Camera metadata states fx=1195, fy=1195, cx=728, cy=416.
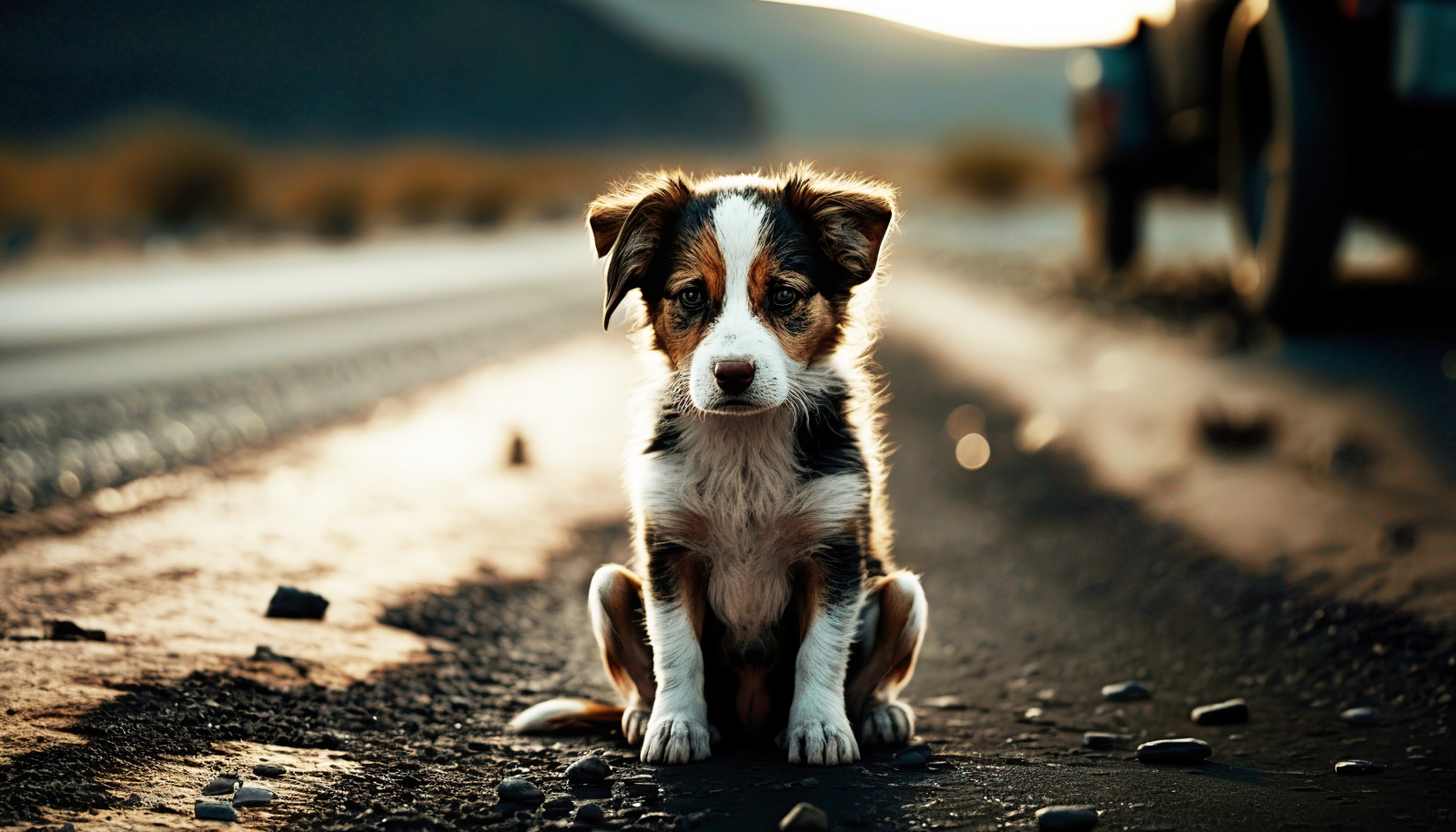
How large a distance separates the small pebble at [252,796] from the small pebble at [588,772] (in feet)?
2.40

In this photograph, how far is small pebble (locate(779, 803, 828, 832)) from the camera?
267cm

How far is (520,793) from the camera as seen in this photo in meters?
2.97

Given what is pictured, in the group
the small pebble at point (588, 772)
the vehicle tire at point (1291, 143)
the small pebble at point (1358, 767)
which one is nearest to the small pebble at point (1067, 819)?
the small pebble at point (1358, 767)

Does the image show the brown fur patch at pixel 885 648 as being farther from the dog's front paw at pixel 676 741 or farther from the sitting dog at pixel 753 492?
the dog's front paw at pixel 676 741

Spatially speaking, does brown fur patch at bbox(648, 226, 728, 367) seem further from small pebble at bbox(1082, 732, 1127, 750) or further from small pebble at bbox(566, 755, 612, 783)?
small pebble at bbox(1082, 732, 1127, 750)

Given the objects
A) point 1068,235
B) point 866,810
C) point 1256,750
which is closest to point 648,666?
point 866,810

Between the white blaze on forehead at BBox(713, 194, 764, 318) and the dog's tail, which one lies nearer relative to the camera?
the white blaze on forehead at BBox(713, 194, 764, 318)

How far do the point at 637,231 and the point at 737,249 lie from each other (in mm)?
347

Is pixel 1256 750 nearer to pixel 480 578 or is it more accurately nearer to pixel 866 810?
pixel 866 810

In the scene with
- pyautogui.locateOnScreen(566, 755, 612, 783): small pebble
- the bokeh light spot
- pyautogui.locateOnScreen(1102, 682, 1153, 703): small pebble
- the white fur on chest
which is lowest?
pyautogui.locateOnScreen(566, 755, 612, 783): small pebble

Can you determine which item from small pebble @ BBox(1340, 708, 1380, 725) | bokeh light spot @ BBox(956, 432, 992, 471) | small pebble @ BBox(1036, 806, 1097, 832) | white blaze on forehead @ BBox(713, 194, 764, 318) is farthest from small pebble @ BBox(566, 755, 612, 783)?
bokeh light spot @ BBox(956, 432, 992, 471)

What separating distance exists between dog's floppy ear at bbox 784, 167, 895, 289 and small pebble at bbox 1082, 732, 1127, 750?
1520 millimetres

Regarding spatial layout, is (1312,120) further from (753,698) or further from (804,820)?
(804,820)

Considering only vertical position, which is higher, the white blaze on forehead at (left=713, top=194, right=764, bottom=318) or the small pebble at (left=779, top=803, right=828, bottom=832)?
the white blaze on forehead at (left=713, top=194, right=764, bottom=318)
